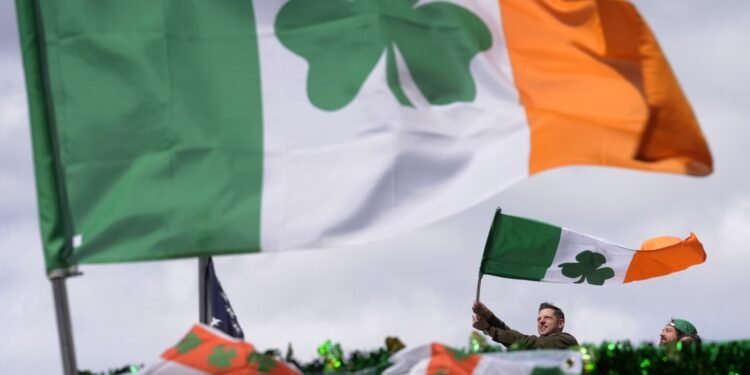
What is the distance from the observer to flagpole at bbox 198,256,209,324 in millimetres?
12117

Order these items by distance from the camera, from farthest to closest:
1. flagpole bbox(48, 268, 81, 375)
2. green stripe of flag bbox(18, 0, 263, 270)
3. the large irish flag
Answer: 1. the large irish flag
2. green stripe of flag bbox(18, 0, 263, 270)
3. flagpole bbox(48, 268, 81, 375)

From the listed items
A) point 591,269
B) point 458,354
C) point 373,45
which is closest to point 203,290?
point 373,45

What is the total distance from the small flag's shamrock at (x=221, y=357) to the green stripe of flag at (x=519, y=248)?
697cm

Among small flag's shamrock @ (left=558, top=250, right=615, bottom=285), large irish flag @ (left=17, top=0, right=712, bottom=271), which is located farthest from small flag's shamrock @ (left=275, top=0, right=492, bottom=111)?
small flag's shamrock @ (left=558, top=250, right=615, bottom=285)

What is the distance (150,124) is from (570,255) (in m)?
7.76

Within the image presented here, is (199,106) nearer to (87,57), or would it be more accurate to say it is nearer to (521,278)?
(87,57)

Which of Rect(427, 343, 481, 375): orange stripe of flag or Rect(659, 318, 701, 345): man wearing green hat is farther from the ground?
Rect(427, 343, 481, 375): orange stripe of flag

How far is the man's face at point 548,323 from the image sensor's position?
1587 cm

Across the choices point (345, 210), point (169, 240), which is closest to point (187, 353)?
point (169, 240)

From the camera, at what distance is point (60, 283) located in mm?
10984

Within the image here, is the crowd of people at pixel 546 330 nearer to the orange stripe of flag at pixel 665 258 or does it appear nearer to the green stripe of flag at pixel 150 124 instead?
the orange stripe of flag at pixel 665 258

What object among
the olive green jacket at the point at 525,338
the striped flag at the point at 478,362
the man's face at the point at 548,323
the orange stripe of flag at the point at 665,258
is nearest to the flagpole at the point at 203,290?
the striped flag at the point at 478,362

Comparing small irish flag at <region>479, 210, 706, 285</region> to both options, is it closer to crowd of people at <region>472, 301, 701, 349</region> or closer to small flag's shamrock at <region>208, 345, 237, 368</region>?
crowd of people at <region>472, 301, 701, 349</region>

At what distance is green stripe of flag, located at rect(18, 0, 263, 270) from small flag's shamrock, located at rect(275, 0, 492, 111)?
0.38m
